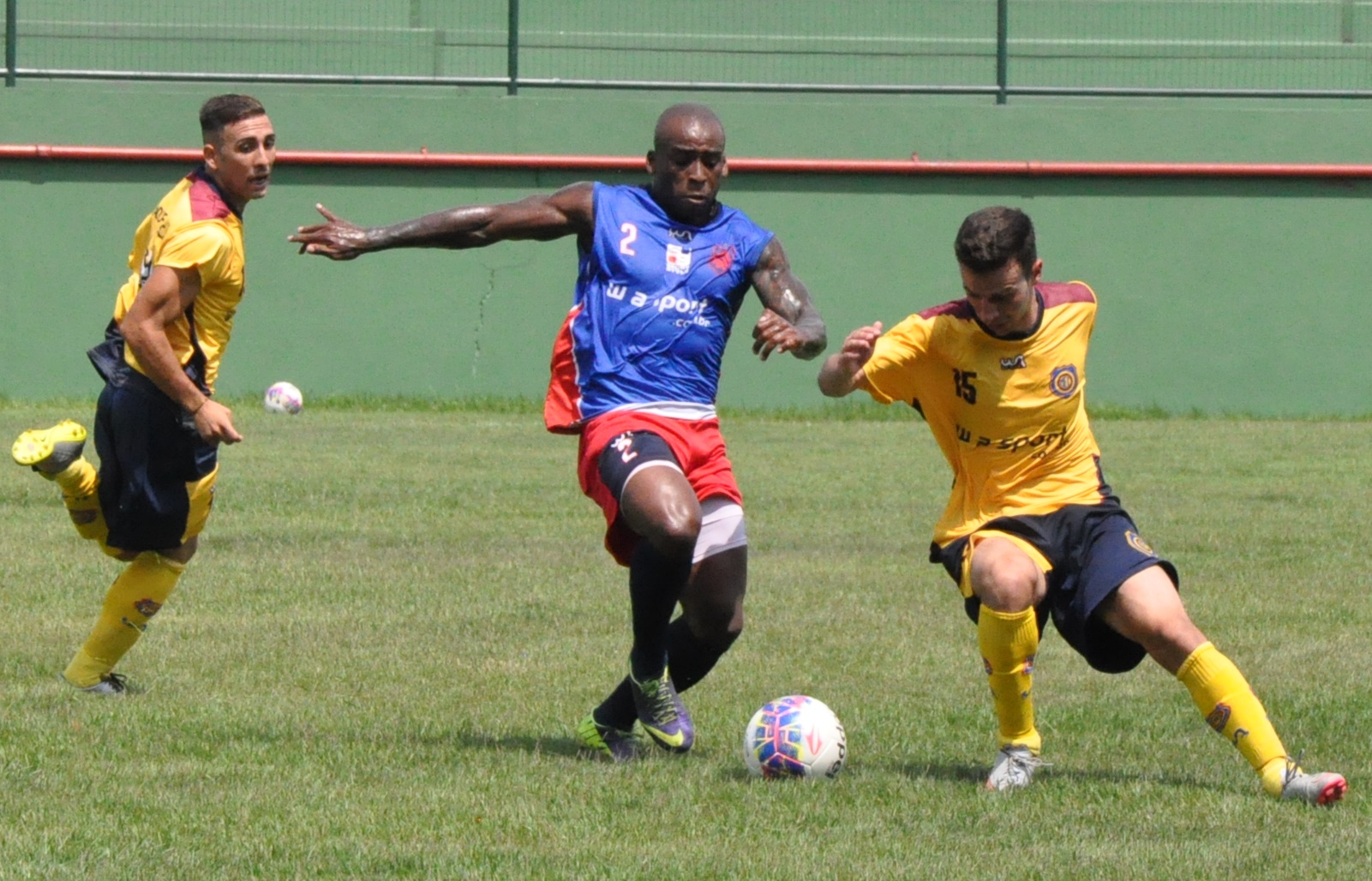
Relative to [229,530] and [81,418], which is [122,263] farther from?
[229,530]

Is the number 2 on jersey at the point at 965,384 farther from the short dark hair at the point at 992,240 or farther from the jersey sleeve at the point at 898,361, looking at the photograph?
the short dark hair at the point at 992,240

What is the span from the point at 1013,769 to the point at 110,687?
319cm

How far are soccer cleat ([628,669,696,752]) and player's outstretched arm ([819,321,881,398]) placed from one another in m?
1.04

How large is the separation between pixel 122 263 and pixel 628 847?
48.0ft

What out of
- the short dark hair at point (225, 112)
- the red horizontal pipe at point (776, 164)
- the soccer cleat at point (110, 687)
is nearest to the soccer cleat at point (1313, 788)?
the soccer cleat at point (110, 687)

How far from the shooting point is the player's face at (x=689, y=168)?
245 inches

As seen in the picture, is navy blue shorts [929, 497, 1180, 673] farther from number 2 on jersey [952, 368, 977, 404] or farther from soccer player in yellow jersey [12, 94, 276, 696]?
soccer player in yellow jersey [12, 94, 276, 696]

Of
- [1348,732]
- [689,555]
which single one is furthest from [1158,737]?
[689,555]

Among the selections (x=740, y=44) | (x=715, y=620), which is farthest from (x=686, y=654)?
(x=740, y=44)

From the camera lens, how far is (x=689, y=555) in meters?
5.75

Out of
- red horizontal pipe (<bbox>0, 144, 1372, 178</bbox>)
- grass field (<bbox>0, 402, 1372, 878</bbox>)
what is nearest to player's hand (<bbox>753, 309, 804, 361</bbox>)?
grass field (<bbox>0, 402, 1372, 878</bbox>)

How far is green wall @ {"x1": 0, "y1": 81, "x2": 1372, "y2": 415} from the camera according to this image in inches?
714

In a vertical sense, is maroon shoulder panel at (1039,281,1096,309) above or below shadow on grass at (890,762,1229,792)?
above

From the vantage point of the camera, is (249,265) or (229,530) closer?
(229,530)
